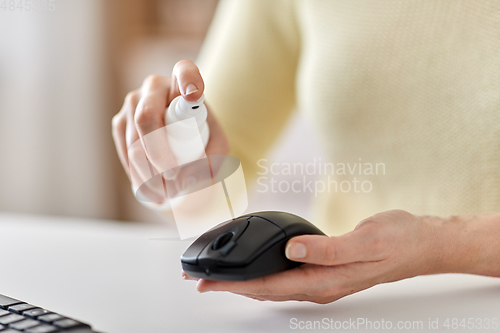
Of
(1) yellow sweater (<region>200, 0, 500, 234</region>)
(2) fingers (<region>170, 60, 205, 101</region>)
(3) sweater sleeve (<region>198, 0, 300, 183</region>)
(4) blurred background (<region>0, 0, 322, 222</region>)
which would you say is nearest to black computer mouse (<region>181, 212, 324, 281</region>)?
(2) fingers (<region>170, 60, 205, 101</region>)

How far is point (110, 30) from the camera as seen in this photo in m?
1.85

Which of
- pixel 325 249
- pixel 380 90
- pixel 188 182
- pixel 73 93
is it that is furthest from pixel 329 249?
pixel 73 93

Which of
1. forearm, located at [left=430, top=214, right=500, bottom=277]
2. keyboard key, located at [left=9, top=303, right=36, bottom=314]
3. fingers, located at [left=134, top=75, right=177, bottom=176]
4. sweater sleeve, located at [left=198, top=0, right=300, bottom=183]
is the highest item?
sweater sleeve, located at [left=198, top=0, right=300, bottom=183]

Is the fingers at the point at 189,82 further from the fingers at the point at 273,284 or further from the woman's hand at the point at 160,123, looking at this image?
the fingers at the point at 273,284

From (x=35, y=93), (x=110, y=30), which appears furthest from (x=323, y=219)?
(x=35, y=93)

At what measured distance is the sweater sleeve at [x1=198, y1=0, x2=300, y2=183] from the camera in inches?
27.5

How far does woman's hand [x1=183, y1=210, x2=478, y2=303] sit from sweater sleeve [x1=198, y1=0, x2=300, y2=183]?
349mm

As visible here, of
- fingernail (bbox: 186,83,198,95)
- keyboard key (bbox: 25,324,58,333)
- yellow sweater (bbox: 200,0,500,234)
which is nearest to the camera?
keyboard key (bbox: 25,324,58,333)

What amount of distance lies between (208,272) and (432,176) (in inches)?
14.9

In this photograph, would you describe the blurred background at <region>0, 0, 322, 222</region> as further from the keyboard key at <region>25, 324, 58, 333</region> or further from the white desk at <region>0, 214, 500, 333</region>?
the keyboard key at <region>25, 324, 58, 333</region>

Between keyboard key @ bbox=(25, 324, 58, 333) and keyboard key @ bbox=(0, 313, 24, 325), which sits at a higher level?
keyboard key @ bbox=(0, 313, 24, 325)

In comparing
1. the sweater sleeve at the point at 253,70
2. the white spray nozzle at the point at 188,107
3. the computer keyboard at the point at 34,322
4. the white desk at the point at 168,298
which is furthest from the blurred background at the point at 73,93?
the computer keyboard at the point at 34,322

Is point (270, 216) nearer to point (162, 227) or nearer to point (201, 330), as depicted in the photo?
point (201, 330)

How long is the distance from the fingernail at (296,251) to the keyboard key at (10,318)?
0.16 meters
